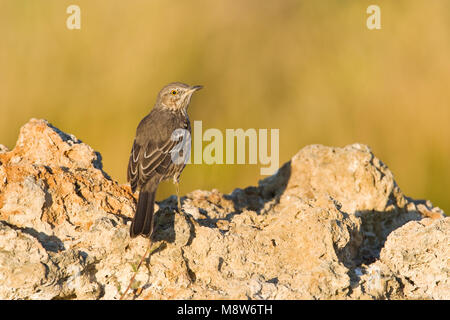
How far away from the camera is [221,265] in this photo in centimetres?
488

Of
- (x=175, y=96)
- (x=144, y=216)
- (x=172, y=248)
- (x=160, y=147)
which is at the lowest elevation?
(x=172, y=248)

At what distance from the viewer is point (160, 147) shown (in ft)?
20.5

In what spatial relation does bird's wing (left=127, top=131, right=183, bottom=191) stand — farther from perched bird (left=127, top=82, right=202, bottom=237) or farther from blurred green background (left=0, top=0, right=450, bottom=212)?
blurred green background (left=0, top=0, right=450, bottom=212)

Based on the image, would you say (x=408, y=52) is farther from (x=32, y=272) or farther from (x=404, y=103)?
(x=32, y=272)

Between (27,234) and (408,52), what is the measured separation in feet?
26.9

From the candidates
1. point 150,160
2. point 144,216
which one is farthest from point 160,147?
point 144,216

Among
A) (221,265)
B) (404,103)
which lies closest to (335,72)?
(404,103)

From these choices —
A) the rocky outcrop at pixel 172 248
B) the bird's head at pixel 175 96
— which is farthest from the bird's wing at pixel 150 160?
the bird's head at pixel 175 96

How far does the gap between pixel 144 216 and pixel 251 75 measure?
605cm

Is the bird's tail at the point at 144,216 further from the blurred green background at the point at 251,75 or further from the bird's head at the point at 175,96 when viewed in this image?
the blurred green background at the point at 251,75

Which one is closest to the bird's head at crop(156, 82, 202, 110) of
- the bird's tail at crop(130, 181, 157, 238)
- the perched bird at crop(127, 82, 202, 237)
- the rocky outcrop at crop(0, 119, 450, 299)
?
the perched bird at crop(127, 82, 202, 237)

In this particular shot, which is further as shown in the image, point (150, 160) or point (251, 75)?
point (251, 75)

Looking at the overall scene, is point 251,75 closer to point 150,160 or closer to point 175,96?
point 175,96

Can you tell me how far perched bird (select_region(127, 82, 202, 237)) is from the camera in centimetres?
562
